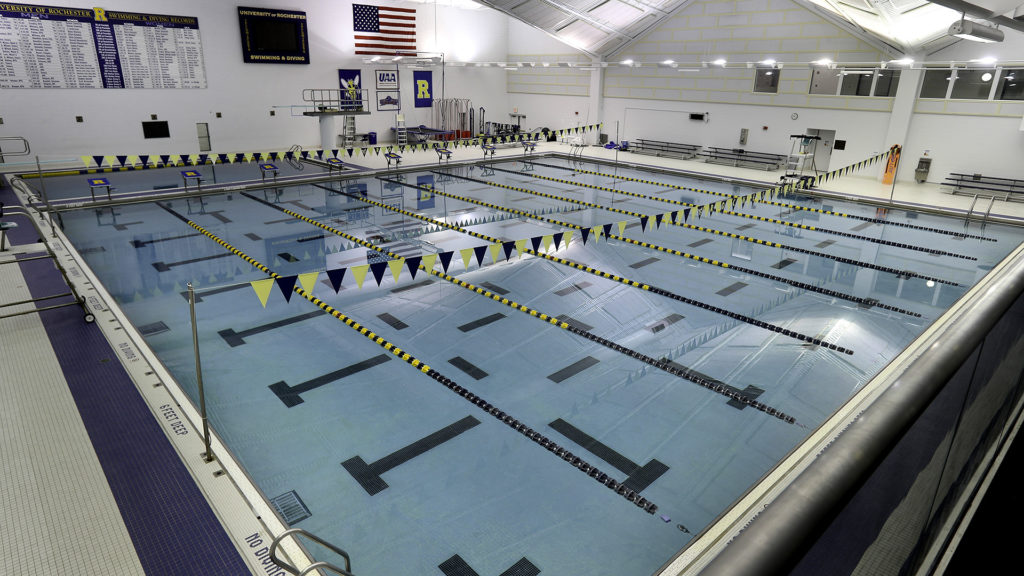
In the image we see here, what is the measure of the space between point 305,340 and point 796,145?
1676cm

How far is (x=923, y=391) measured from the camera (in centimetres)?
89

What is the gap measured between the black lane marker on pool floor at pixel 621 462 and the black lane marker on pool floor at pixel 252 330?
11.5 feet

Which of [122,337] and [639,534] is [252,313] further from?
[639,534]

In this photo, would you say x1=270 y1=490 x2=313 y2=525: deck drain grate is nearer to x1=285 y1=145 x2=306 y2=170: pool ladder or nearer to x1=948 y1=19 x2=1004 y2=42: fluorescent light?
x1=948 y1=19 x2=1004 y2=42: fluorescent light

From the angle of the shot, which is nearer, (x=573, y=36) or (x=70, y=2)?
(x=70, y=2)

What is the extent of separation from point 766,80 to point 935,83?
4.60 metres

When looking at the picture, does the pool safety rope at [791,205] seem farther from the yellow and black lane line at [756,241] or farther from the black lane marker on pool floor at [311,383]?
the black lane marker on pool floor at [311,383]

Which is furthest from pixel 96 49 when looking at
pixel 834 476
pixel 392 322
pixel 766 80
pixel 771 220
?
pixel 834 476

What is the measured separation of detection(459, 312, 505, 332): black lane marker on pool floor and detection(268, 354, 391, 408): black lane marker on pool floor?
3.53 feet

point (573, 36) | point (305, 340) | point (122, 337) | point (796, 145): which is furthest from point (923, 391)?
point (573, 36)

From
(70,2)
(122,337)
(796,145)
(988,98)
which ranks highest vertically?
(70,2)

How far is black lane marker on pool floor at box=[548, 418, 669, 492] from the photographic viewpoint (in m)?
4.41

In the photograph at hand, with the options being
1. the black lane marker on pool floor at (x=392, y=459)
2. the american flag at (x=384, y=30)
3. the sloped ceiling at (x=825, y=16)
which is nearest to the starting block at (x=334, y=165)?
the sloped ceiling at (x=825, y=16)

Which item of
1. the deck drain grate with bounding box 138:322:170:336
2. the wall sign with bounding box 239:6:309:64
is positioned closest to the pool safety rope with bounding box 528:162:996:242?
the deck drain grate with bounding box 138:322:170:336
